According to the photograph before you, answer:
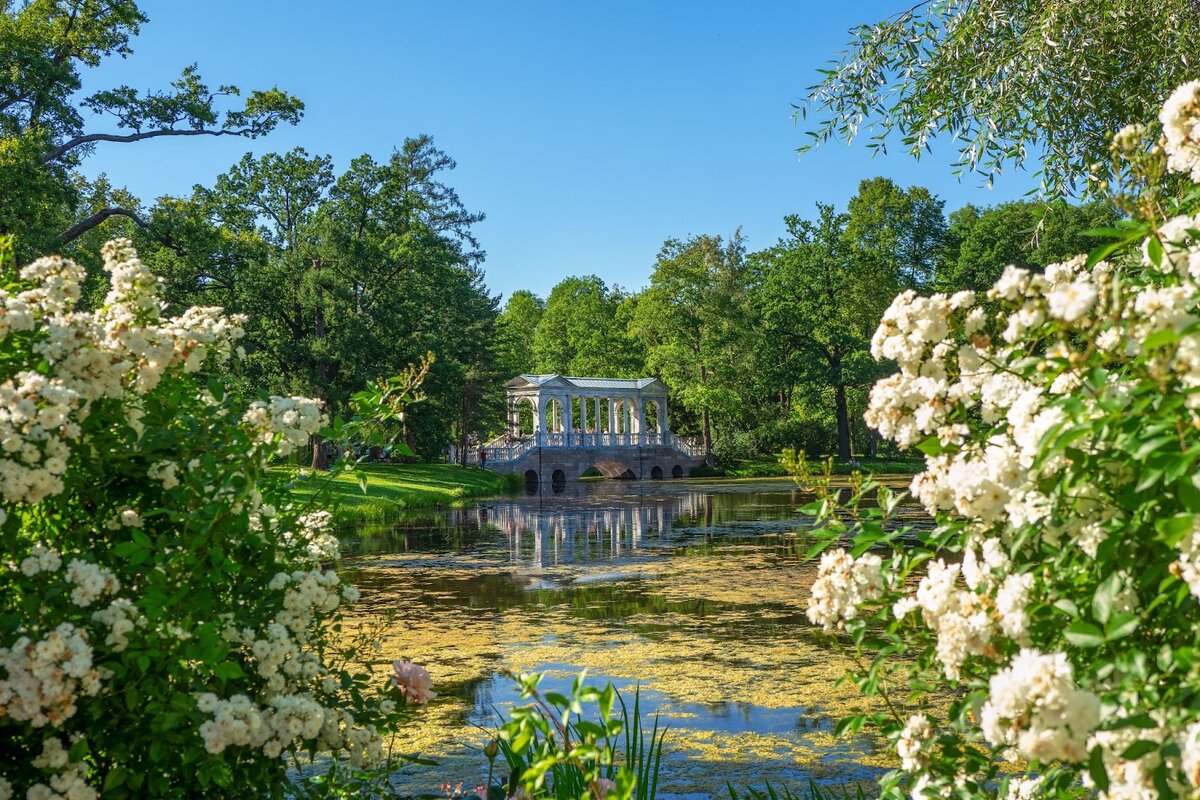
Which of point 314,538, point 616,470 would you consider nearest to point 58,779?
point 314,538

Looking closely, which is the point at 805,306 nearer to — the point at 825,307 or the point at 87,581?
the point at 825,307

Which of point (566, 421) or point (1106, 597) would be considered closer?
point (1106, 597)

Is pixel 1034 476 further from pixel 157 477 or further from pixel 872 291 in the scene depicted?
pixel 872 291

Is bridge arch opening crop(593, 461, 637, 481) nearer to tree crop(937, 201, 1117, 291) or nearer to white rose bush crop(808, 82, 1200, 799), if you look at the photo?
tree crop(937, 201, 1117, 291)

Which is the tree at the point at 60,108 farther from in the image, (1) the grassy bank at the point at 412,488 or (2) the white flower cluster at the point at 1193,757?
(2) the white flower cluster at the point at 1193,757

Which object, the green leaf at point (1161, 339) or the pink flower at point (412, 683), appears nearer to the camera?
the green leaf at point (1161, 339)

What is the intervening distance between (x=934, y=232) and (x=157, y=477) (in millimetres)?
46510

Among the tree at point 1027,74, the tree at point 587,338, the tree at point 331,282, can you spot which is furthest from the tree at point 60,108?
the tree at point 587,338

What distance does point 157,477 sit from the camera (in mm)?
2535

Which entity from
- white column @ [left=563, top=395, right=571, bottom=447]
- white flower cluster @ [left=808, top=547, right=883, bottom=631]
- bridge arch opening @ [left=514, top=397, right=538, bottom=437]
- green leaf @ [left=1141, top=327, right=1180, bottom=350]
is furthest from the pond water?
bridge arch opening @ [left=514, top=397, right=538, bottom=437]

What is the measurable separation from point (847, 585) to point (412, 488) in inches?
942

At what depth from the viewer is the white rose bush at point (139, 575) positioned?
7.30ft

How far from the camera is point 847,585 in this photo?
2340mm

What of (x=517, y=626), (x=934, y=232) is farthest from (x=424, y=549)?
(x=934, y=232)
